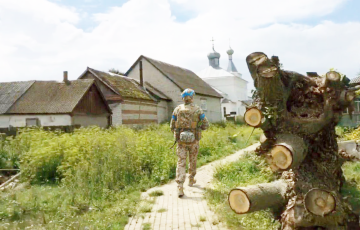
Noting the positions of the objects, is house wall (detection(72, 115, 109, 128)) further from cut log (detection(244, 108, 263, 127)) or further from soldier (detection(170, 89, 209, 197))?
cut log (detection(244, 108, 263, 127))

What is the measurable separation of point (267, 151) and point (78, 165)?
552cm

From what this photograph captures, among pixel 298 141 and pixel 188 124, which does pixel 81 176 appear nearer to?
pixel 188 124

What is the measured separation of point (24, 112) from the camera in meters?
20.3

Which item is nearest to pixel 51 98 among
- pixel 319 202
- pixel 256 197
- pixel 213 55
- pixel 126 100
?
pixel 126 100

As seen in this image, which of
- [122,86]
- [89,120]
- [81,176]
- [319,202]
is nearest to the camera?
[319,202]

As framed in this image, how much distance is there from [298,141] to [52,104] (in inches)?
704

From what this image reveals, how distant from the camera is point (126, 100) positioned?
24281 mm

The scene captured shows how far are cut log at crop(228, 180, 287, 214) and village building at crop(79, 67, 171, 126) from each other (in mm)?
18907

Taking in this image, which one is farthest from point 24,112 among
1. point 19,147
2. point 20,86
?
point 19,147

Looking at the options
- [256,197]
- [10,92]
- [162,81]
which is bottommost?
[256,197]

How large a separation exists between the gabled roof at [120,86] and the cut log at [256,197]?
64.0 feet

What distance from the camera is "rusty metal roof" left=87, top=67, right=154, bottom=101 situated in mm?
24461

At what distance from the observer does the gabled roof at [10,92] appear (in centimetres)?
2075

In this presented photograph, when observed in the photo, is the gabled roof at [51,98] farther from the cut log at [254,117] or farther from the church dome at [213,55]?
the church dome at [213,55]
